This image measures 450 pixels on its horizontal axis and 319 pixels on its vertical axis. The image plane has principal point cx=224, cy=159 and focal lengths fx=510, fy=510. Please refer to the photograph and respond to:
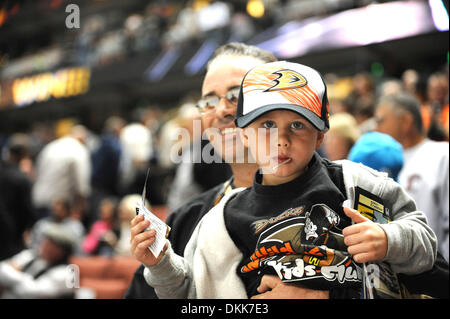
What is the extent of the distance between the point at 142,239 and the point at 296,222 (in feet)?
0.89

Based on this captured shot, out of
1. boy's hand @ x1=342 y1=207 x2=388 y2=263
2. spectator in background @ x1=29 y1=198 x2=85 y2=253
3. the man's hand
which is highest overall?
boy's hand @ x1=342 y1=207 x2=388 y2=263

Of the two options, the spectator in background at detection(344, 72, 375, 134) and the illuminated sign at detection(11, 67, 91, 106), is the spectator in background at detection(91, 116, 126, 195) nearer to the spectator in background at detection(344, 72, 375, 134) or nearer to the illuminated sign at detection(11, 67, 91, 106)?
the spectator in background at detection(344, 72, 375, 134)

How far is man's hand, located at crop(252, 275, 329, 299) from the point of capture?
0.85m

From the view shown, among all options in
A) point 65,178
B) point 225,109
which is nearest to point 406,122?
point 225,109

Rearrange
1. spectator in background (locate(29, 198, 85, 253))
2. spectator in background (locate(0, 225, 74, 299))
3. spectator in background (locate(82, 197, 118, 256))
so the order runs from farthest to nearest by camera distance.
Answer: spectator in background (locate(29, 198, 85, 253)) → spectator in background (locate(82, 197, 118, 256)) → spectator in background (locate(0, 225, 74, 299))

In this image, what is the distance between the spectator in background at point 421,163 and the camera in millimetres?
1458

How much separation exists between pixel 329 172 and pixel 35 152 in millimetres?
7476

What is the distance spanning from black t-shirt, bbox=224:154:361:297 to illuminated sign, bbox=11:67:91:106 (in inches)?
319

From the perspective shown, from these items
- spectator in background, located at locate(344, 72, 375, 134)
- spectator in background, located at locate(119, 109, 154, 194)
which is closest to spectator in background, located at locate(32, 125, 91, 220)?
spectator in background, located at locate(119, 109, 154, 194)

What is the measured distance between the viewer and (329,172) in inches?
36.2

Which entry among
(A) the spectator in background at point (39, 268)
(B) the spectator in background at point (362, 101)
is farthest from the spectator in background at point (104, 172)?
(B) the spectator in background at point (362, 101)

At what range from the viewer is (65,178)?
478 centimetres

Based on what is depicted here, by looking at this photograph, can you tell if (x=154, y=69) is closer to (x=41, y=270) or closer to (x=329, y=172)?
(x=41, y=270)
